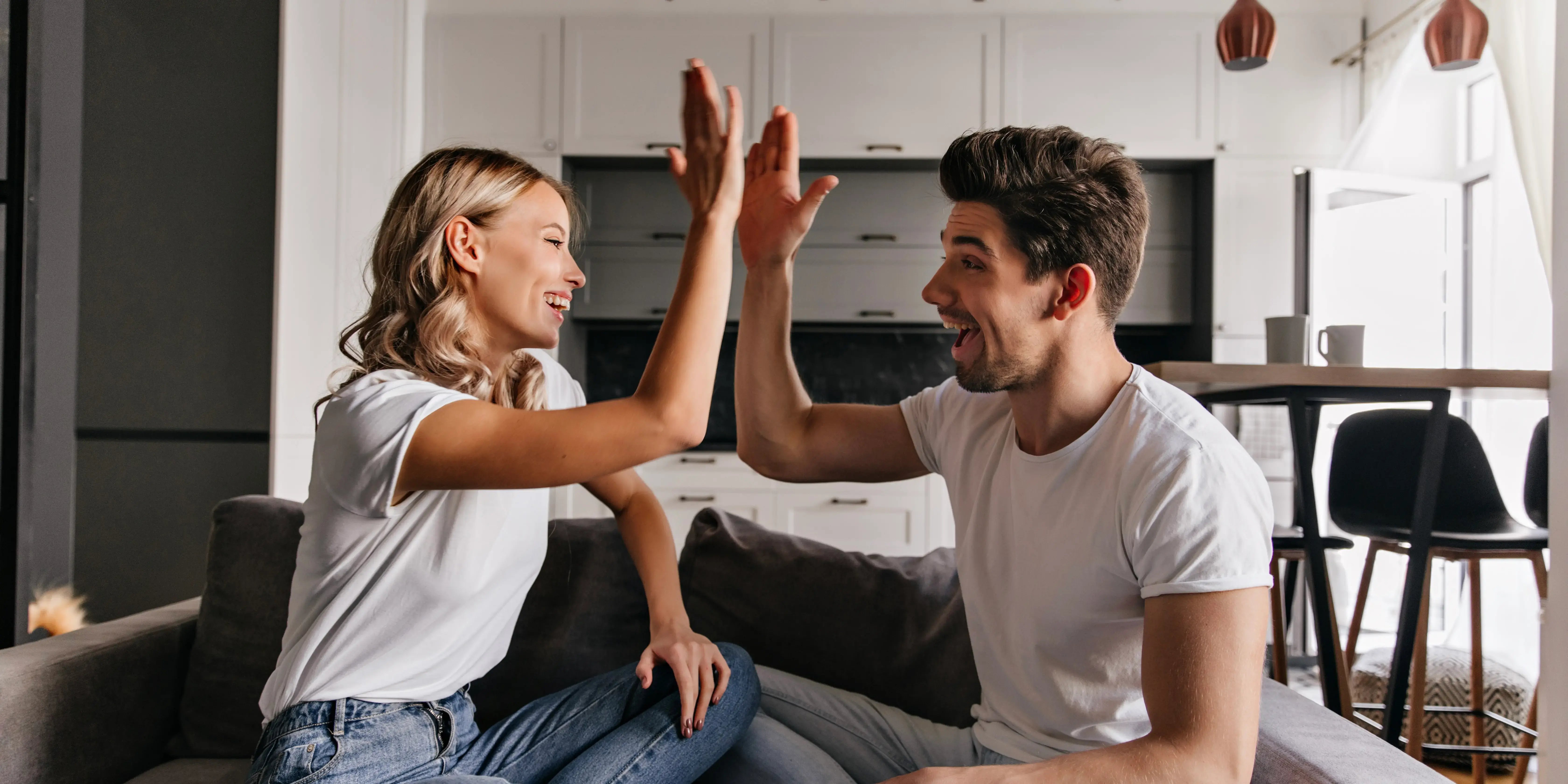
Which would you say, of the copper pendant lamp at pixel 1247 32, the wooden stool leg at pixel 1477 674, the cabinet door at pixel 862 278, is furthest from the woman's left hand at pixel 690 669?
the cabinet door at pixel 862 278

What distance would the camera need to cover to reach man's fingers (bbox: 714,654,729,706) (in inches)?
46.0

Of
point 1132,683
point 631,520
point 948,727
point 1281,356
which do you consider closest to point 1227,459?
point 1132,683

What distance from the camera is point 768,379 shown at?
1.36 m

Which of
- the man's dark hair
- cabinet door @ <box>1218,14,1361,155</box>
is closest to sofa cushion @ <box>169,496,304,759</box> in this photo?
the man's dark hair

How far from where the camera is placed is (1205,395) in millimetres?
2514

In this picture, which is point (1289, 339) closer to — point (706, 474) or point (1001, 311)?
point (1001, 311)

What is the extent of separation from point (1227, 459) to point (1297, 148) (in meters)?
3.50

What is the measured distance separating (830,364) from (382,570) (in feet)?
11.5

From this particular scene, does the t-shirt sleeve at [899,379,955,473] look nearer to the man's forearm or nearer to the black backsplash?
the man's forearm

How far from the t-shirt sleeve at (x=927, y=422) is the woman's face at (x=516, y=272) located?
1.74 ft

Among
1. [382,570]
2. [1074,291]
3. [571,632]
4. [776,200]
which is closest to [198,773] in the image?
[571,632]

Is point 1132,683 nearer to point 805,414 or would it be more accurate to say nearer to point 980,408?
point 980,408

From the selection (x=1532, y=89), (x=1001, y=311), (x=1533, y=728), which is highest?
(x=1532, y=89)

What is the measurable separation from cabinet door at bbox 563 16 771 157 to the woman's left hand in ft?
10.3
